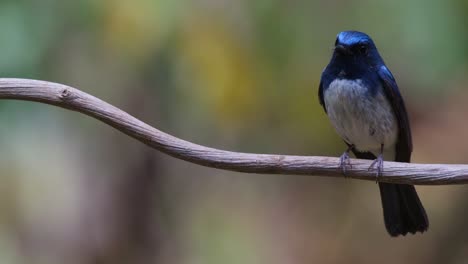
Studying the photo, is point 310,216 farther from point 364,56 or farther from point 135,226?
point 364,56

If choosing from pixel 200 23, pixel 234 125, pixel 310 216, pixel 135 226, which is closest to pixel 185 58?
pixel 200 23

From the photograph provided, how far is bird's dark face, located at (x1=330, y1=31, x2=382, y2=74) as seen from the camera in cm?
380

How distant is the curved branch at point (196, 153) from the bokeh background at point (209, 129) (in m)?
1.41

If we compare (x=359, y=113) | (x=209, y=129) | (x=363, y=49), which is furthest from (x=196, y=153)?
(x=209, y=129)

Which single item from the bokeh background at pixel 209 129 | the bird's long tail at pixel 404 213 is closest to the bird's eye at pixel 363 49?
the bokeh background at pixel 209 129

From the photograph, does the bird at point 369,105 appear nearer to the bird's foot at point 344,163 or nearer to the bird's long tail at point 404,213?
the bird's long tail at point 404,213

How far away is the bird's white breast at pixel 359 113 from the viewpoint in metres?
3.79

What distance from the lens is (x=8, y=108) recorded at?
4656mm

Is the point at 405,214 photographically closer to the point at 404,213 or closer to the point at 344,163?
the point at 404,213

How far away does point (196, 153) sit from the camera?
2.91 metres

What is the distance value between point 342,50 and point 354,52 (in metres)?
0.08

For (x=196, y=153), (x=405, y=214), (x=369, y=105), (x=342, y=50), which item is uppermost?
(x=342, y=50)

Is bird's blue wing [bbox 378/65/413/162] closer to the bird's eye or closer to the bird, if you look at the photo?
the bird

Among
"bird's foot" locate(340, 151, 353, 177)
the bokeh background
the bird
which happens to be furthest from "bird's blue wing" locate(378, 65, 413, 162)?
"bird's foot" locate(340, 151, 353, 177)
